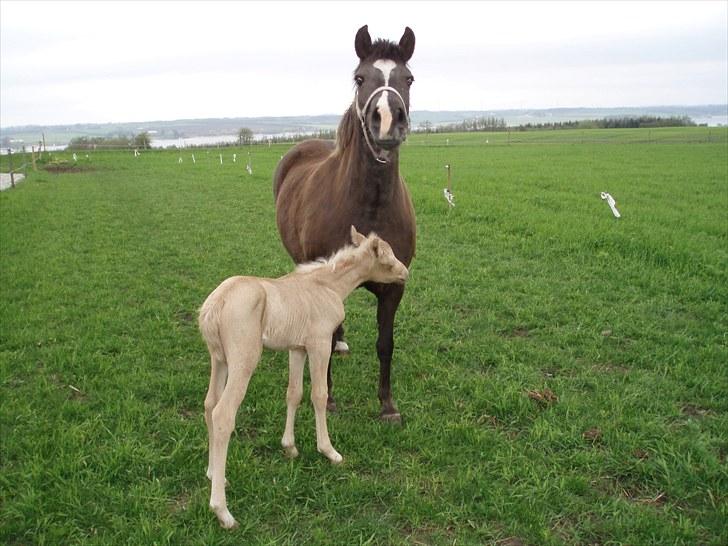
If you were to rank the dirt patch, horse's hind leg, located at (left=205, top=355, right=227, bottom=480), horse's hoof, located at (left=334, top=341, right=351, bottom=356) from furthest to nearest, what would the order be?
the dirt patch
horse's hoof, located at (left=334, top=341, right=351, bottom=356)
horse's hind leg, located at (left=205, top=355, right=227, bottom=480)

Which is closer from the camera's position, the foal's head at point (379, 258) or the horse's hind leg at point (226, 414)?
the horse's hind leg at point (226, 414)

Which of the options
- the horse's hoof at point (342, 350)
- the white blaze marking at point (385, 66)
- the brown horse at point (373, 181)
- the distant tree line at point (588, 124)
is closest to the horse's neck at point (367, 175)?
the brown horse at point (373, 181)

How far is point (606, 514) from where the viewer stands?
3326 mm

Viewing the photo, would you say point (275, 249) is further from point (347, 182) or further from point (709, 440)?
point (709, 440)

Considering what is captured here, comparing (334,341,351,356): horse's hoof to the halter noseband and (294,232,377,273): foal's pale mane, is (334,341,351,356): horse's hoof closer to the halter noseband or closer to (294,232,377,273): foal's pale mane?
(294,232,377,273): foal's pale mane

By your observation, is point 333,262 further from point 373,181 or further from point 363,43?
point 363,43

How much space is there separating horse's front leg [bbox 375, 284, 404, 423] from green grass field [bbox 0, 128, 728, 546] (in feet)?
0.42

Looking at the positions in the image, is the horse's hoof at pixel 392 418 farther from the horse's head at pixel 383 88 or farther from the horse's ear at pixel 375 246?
the horse's head at pixel 383 88

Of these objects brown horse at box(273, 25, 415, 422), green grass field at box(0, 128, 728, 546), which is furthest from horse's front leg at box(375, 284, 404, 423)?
green grass field at box(0, 128, 728, 546)

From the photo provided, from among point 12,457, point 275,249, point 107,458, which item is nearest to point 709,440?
point 107,458

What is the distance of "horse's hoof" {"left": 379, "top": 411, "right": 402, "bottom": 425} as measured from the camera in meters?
4.39

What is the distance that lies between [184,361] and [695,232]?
9.66 metres

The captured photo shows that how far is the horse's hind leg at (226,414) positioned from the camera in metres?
3.22

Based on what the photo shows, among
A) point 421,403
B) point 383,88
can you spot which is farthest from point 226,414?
point 383,88
